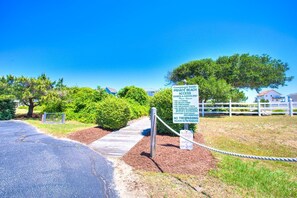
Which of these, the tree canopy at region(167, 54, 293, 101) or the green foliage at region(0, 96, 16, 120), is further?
the tree canopy at region(167, 54, 293, 101)

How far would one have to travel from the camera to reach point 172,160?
454cm

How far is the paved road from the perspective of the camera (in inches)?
117

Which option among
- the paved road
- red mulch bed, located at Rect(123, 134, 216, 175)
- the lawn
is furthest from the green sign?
the paved road

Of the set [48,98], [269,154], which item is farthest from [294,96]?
[48,98]

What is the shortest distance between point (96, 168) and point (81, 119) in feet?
32.0

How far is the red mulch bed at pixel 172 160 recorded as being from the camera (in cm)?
405

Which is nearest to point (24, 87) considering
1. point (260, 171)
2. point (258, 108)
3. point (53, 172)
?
point (53, 172)

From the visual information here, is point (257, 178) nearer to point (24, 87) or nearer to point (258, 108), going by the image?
point (258, 108)

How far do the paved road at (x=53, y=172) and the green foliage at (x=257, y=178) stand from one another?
2.37 metres

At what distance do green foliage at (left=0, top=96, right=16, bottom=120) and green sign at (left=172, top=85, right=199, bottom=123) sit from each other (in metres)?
14.4

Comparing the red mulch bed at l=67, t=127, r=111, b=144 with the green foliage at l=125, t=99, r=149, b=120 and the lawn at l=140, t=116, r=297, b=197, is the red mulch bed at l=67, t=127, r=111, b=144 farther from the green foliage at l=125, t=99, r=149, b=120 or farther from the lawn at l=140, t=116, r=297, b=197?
the green foliage at l=125, t=99, r=149, b=120

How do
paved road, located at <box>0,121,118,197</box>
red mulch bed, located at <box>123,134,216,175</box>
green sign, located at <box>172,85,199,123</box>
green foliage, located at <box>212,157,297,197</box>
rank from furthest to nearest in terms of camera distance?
1. green sign, located at <box>172,85,199,123</box>
2. red mulch bed, located at <box>123,134,216,175</box>
3. green foliage, located at <box>212,157,297,197</box>
4. paved road, located at <box>0,121,118,197</box>

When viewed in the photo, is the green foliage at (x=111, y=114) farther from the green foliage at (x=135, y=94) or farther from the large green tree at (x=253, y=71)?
the large green tree at (x=253, y=71)

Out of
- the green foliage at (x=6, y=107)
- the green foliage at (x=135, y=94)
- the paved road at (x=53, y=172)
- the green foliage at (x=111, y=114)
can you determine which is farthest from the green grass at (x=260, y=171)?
the green foliage at (x=6, y=107)
